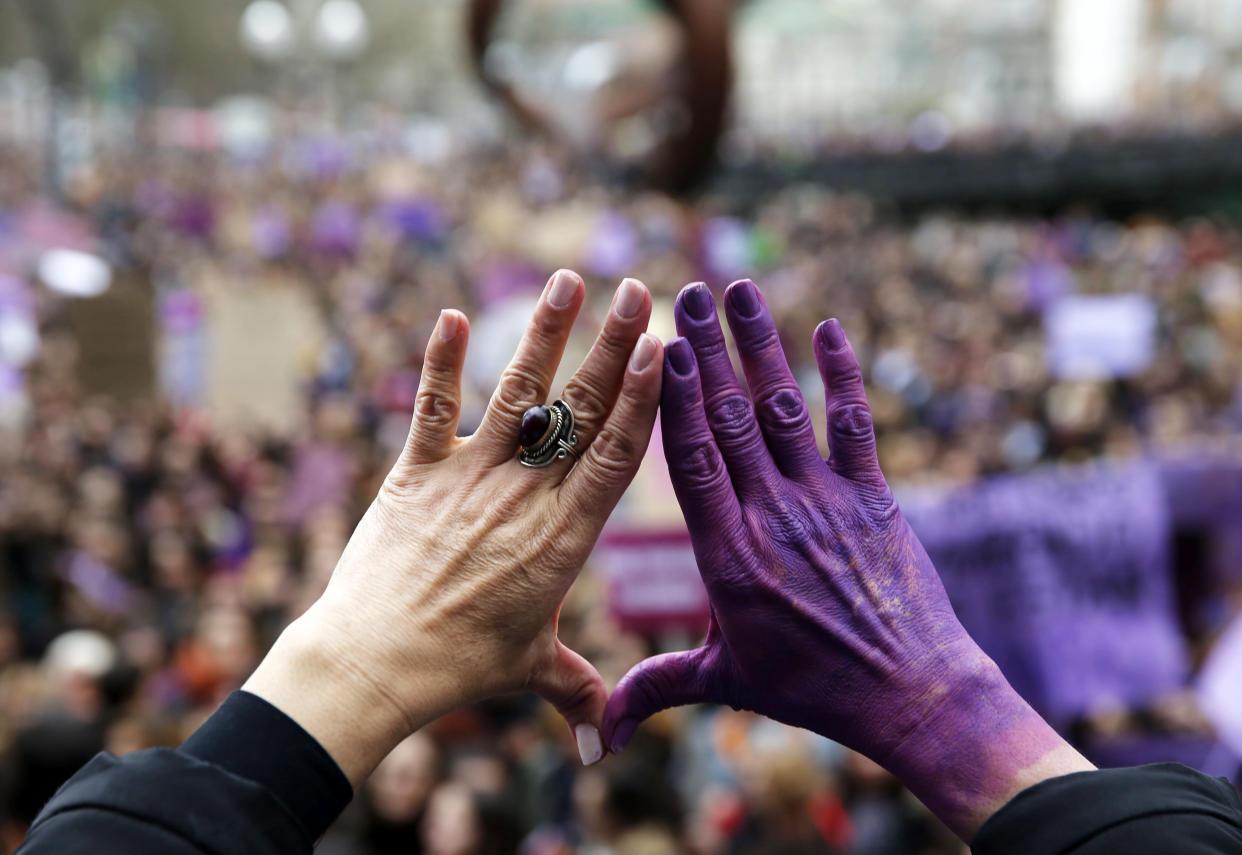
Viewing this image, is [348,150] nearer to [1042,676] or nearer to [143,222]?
[143,222]

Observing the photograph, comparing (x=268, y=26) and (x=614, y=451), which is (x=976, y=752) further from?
(x=268, y=26)

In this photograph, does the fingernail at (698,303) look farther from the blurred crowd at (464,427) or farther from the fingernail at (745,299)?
the blurred crowd at (464,427)

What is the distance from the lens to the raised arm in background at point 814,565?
1229mm

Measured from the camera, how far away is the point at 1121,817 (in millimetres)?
1023

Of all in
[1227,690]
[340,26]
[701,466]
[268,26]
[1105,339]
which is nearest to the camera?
[701,466]

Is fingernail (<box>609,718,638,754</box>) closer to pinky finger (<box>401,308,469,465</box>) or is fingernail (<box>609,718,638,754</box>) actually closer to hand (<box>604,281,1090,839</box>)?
hand (<box>604,281,1090,839</box>)

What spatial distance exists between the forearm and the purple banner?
3072mm

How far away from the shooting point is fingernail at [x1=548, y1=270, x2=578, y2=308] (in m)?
1.28

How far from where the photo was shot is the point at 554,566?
1.30 m

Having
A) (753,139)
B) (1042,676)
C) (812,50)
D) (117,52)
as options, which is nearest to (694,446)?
(1042,676)

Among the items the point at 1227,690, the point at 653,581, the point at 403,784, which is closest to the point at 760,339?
the point at 403,784

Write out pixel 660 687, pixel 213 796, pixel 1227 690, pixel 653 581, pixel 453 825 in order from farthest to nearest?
1. pixel 653 581
2. pixel 1227 690
3. pixel 453 825
4. pixel 660 687
5. pixel 213 796

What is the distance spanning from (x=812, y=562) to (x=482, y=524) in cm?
37

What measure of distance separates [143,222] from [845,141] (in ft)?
53.5
